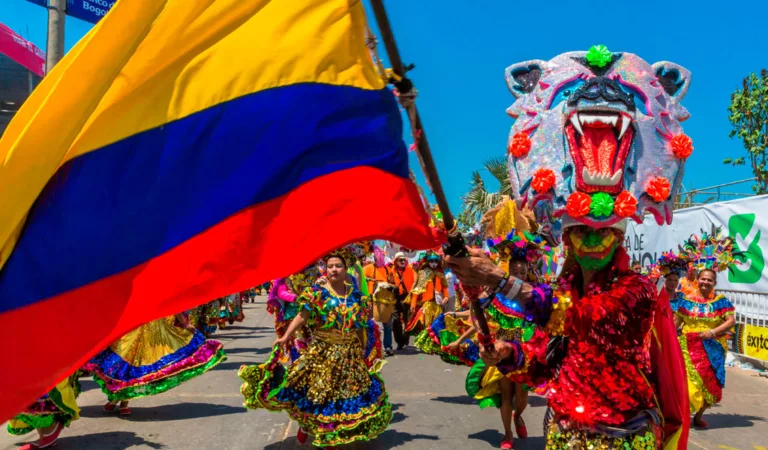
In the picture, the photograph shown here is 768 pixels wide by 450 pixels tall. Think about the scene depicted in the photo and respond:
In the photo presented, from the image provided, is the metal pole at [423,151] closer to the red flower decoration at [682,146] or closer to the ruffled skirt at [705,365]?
the red flower decoration at [682,146]

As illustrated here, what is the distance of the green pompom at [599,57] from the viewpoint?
3.38 metres

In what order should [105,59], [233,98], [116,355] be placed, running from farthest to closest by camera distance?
[116,355], [233,98], [105,59]

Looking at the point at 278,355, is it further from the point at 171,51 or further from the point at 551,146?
the point at 171,51

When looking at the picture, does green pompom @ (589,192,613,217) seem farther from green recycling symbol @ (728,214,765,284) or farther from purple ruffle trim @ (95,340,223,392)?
green recycling symbol @ (728,214,765,284)

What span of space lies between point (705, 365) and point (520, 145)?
554 centimetres

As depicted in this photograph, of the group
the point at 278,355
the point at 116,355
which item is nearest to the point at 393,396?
the point at 278,355

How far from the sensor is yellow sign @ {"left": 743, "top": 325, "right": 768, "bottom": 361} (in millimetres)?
10594

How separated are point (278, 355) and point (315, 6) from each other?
469cm

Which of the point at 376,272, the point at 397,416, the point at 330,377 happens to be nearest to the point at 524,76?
the point at 330,377

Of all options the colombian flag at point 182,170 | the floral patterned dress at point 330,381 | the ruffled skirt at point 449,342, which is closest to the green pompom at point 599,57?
the colombian flag at point 182,170

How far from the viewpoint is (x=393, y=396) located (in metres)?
8.72

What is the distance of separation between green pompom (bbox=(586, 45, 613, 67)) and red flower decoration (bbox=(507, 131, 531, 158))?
51cm

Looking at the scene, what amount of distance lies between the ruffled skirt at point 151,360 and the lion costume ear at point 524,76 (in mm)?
5404

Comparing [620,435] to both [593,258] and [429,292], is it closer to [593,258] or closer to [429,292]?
[593,258]
